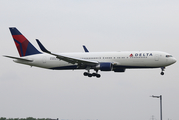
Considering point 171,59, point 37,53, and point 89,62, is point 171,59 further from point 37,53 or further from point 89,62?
point 37,53

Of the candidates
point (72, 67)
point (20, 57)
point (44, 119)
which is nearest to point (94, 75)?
point (72, 67)

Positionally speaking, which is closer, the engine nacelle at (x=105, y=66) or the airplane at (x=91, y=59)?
the airplane at (x=91, y=59)

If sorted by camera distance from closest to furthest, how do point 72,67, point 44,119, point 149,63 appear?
point 149,63 → point 72,67 → point 44,119

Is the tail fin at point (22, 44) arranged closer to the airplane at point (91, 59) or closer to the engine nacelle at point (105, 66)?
the airplane at point (91, 59)

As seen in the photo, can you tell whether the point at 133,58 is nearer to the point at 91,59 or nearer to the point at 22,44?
the point at 91,59

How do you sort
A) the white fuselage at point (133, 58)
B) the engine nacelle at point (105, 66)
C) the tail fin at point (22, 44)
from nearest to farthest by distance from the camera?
the white fuselage at point (133, 58) → the engine nacelle at point (105, 66) → the tail fin at point (22, 44)

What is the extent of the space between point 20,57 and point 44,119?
19.1 meters

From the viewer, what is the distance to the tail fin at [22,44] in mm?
74562

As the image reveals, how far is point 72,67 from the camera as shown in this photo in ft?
231

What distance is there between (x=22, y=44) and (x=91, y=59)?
15466 millimetres

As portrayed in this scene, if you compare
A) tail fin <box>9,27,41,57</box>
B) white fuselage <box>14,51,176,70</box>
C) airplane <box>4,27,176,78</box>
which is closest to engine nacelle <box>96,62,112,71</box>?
airplane <box>4,27,176,78</box>

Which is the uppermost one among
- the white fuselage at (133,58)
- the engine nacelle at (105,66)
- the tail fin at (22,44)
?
the tail fin at (22,44)

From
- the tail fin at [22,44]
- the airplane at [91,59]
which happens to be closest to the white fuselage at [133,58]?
the airplane at [91,59]

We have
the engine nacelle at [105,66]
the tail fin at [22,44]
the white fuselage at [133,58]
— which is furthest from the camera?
the tail fin at [22,44]
